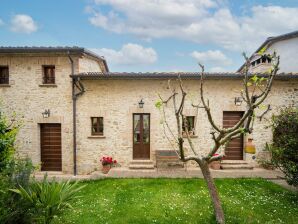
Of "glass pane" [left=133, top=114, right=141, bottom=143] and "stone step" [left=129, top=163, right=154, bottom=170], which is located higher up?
"glass pane" [left=133, top=114, right=141, bottom=143]

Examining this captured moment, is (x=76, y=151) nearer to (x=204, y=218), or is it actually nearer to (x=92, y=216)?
(x=92, y=216)

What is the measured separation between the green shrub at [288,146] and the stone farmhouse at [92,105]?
3018 mm

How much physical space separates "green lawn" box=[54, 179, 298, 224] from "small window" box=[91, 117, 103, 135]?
2.58 metres

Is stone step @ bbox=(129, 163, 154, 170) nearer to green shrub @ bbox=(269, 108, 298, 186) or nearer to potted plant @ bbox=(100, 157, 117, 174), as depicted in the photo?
potted plant @ bbox=(100, 157, 117, 174)

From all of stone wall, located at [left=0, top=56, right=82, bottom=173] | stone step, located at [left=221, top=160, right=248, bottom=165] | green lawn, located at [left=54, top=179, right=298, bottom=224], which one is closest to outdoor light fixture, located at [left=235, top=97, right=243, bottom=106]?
stone step, located at [left=221, top=160, right=248, bottom=165]

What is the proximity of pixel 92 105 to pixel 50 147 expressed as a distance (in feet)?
9.75

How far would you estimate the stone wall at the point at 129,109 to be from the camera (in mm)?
10164

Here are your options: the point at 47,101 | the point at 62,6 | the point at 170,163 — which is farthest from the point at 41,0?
the point at 170,163

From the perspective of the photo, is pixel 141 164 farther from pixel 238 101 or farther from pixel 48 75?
pixel 48 75

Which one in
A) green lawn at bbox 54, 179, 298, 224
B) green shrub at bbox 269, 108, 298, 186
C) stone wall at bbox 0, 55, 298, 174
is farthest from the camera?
stone wall at bbox 0, 55, 298, 174

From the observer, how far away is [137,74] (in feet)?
31.9

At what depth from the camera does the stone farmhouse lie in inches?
396

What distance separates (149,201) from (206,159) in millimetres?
2726

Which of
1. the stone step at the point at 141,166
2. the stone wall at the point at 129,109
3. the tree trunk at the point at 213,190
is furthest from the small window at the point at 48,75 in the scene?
the tree trunk at the point at 213,190
